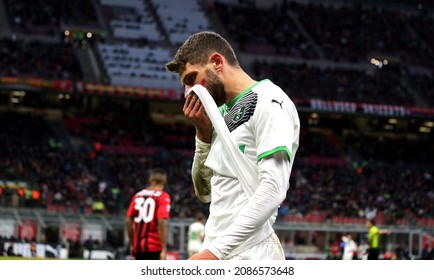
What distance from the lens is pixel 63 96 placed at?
47.0 meters

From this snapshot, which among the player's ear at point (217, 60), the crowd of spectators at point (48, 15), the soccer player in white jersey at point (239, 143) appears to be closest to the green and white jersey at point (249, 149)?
the soccer player in white jersey at point (239, 143)

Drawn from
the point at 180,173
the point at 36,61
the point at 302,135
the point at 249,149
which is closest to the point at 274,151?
the point at 249,149

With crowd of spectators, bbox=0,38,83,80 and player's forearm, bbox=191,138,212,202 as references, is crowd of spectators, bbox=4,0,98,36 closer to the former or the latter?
crowd of spectators, bbox=0,38,83,80

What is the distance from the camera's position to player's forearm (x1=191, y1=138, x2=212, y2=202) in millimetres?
4074

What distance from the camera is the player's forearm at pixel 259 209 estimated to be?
3598 mm

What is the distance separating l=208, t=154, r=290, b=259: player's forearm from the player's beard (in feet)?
1.36

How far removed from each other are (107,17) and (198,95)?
159ft

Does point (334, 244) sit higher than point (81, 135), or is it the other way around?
point (81, 135)

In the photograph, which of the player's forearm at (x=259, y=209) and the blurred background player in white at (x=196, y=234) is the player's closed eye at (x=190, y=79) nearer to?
the player's forearm at (x=259, y=209)

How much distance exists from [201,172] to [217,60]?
60 cm

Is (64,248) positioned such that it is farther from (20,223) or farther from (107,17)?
(107,17)

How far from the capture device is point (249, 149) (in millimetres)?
3811

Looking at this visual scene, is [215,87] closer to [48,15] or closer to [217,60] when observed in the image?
[217,60]
